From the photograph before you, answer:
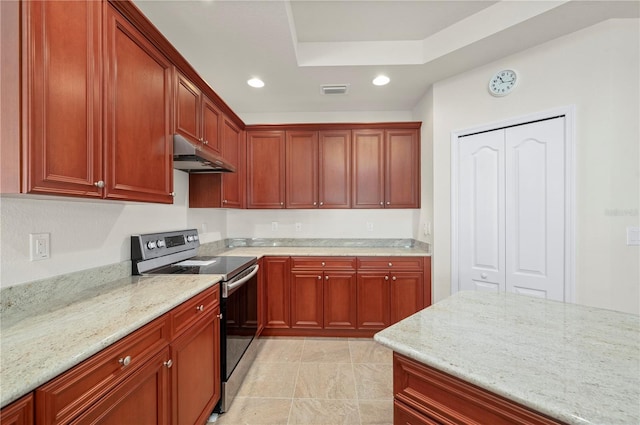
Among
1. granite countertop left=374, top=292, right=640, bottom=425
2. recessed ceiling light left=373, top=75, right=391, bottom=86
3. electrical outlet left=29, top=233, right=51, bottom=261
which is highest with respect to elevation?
recessed ceiling light left=373, top=75, right=391, bottom=86

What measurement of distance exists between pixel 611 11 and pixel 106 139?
3139 mm

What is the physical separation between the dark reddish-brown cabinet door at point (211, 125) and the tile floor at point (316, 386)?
6.46 feet

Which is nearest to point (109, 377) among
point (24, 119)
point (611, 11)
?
point (24, 119)

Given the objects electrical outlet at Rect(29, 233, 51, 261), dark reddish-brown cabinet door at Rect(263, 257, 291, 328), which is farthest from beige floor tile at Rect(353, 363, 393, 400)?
electrical outlet at Rect(29, 233, 51, 261)

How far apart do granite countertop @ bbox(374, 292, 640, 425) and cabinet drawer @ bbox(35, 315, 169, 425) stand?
3.09ft

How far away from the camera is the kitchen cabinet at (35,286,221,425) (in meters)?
0.79

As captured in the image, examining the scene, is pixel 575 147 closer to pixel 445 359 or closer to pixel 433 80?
pixel 433 80

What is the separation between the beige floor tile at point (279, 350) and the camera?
7.80 ft

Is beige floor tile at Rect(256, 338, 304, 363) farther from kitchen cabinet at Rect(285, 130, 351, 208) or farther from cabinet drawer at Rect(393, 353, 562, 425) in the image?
cabinet drawer at Rect(393, 353, 562, 425)

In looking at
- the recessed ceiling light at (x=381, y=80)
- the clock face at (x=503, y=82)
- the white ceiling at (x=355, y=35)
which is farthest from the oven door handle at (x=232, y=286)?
the clock face at (x=503, y=82)

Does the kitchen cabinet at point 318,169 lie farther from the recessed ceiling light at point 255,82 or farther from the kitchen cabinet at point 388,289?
the kitchen cabinet at point 388,289

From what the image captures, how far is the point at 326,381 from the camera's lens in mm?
2072

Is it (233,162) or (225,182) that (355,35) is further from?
(225,182)

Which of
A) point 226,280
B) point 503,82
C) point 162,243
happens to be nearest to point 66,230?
point 162,243
